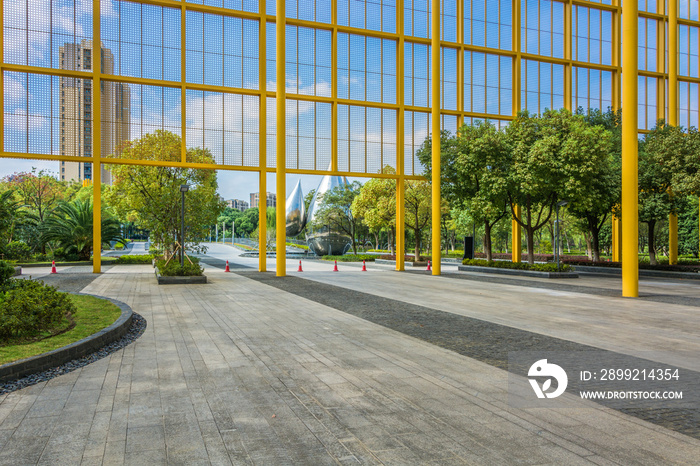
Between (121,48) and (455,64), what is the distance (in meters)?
16.8

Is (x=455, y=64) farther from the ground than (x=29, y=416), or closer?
farther from the ground

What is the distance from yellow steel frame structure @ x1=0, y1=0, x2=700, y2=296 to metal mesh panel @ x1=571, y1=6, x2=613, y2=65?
0.33m

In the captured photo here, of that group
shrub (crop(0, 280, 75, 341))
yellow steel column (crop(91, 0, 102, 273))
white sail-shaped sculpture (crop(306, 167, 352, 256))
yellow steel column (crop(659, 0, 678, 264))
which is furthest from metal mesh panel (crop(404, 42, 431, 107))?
white sail-shaped sculpture (crop(306, 167, 352, 256))

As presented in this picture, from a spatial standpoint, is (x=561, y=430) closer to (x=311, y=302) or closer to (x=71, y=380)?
(x=71, y=380)

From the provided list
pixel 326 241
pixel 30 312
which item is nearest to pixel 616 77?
pixel 326 241

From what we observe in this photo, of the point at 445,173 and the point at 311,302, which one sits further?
the point at 445,173

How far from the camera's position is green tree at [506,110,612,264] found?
20125mm

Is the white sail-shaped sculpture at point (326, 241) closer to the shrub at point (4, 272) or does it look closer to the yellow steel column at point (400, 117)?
the yellow steel column at point (400, 117)

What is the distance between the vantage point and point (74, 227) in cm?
2805

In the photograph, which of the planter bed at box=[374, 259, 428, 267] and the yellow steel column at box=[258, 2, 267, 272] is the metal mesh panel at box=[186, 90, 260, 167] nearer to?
the yellow steel column at box=[258, 2, 267, 272]

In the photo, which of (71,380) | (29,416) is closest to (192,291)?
(71,380)

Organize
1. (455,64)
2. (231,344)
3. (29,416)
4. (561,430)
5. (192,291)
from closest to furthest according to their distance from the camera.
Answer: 1. (561,430)
2. (29,416)
3. (231,344)
4. (192,291)
5. (455,64)

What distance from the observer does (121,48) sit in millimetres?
21016

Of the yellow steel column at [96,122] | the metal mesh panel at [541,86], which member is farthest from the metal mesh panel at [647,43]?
the yellow steel column at [96,122]
